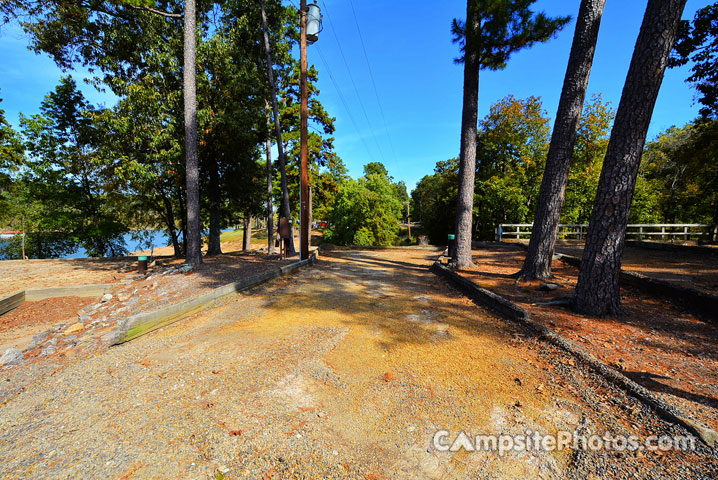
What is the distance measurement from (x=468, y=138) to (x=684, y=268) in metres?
6.63

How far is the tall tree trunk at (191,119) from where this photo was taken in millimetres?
8680

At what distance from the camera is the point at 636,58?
3904 millimetres

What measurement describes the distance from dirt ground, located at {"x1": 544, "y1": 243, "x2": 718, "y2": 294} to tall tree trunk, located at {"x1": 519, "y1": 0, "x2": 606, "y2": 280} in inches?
92.8

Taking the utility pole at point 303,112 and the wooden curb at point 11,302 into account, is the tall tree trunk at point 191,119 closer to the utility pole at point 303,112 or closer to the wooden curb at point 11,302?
the utility pole at point 303,112

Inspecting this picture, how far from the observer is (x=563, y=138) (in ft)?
19.7

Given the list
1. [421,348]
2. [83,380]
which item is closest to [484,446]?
[421,348]

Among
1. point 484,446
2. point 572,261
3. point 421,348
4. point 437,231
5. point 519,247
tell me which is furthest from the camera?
point 437,231

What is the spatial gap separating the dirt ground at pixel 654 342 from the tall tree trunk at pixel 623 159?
47 centimetres

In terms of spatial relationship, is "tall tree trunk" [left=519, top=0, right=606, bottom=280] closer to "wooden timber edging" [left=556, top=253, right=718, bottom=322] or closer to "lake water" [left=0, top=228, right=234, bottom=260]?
"wooden timber edging" [left=556, top=253, right=718, bottom=322]

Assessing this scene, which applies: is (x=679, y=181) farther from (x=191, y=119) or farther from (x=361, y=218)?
(x=191, y=119)

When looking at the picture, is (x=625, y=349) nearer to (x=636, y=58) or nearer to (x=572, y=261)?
(x=636, y=58)

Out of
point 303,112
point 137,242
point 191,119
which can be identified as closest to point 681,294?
point 303,112

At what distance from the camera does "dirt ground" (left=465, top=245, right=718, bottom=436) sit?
2.29 m

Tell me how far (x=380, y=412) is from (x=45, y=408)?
9.55ft
